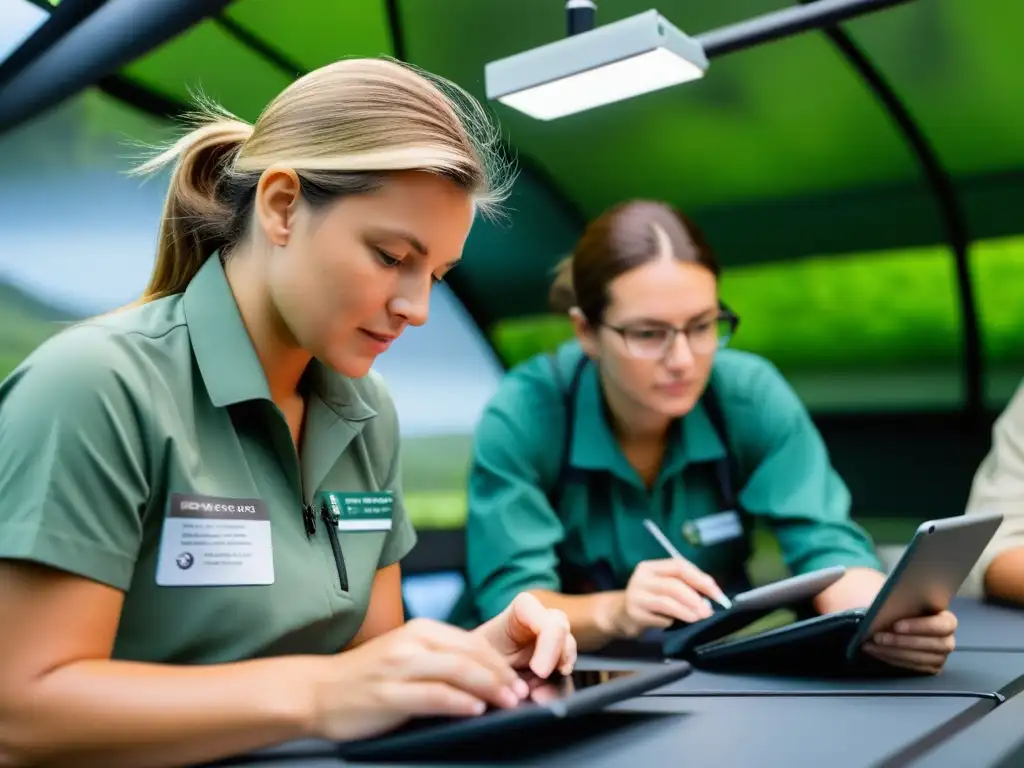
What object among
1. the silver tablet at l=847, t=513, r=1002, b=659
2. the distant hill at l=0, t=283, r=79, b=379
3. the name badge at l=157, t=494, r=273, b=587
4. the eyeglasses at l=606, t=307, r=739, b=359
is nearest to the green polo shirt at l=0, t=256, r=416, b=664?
the name badge at l=157, t=494, r=273, b=587

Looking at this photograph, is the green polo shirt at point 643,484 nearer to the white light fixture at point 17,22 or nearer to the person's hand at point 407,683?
the person's hand at point 407,683

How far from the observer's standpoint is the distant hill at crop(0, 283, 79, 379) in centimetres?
288

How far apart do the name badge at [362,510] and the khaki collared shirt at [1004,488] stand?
1377 mm

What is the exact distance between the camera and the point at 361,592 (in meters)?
1.34

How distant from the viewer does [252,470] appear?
123 centimetres

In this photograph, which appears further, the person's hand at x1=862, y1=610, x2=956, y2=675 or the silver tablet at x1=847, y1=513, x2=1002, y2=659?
the person's hand at x1=862, y1=610, x2=956, y2=675

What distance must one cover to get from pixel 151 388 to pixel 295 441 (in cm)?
25

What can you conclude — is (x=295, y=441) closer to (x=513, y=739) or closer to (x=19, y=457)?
(x=19, y=457)

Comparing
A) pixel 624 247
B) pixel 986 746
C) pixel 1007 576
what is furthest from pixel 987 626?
pixel 624 247

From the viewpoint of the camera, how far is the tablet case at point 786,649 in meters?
1.38

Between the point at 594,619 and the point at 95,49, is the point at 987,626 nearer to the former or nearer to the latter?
the point at 594,619

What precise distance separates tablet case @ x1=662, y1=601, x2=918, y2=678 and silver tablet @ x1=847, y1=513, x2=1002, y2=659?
3cm

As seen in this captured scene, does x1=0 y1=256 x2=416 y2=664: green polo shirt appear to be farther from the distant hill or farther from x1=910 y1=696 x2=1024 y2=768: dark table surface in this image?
the distant hill

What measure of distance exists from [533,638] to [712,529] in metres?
1.12
